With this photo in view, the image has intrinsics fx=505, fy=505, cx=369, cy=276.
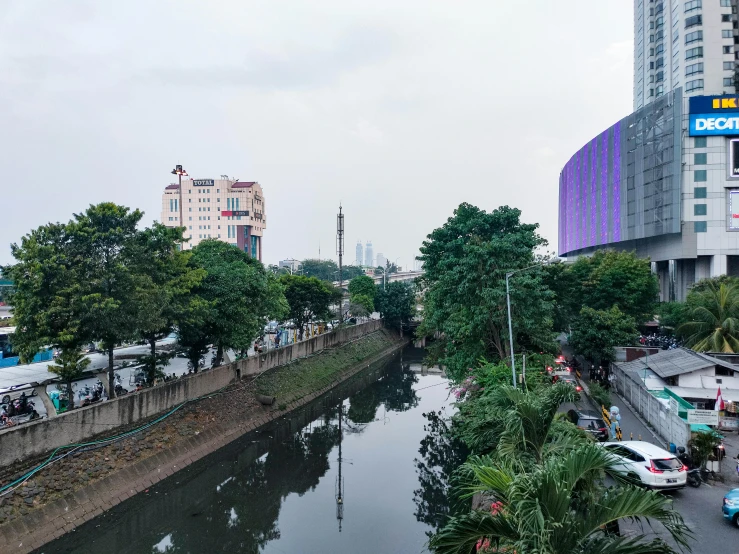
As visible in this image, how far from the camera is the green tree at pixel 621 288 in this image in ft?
138

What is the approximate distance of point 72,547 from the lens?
16.4 m

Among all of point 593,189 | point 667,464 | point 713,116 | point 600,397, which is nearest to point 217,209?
point 593,189

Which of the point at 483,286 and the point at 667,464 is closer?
the point at 667,464

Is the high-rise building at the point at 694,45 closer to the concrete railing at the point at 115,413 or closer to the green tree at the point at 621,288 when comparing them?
the green tree at the point at 621,288

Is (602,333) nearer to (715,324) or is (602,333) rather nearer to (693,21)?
(715,324)

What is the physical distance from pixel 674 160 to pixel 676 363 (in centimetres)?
3820

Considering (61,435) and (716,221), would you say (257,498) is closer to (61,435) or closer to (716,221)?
(61,435)

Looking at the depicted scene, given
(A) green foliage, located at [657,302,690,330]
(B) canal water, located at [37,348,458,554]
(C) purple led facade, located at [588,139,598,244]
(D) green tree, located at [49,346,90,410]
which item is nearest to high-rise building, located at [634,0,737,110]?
(C) purple led facade, located at [588,139,598,244]

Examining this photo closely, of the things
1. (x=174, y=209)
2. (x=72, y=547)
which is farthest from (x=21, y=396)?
(x=174, y=209)

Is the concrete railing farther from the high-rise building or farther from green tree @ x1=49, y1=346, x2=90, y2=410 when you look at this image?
the high-rise building

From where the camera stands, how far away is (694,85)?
68.8 metres

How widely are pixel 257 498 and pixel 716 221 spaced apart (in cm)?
5499

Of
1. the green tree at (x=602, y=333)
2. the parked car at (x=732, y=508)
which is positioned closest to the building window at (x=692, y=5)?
the green tree at (x=602, y=333)

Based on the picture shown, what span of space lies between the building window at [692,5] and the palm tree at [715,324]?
54.3m
